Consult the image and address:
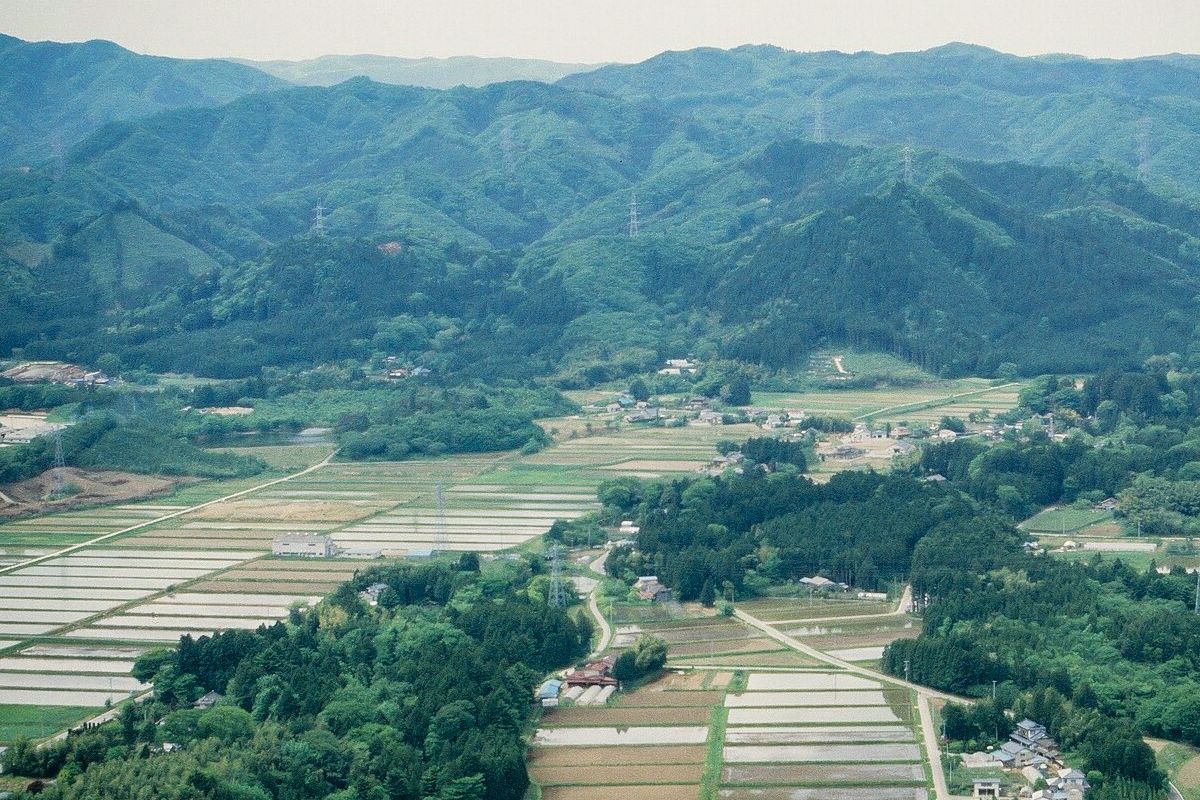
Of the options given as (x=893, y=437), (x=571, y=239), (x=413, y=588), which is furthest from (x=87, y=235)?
(x=413, y=588)

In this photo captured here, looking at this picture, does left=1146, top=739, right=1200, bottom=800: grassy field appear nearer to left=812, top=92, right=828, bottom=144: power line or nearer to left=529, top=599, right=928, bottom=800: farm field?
left=529, top=599, right=928, bottom=800: farm field

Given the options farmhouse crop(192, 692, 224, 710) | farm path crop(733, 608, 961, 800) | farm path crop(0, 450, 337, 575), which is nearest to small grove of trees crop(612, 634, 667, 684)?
farm path crop(733, 608, 961, 800)

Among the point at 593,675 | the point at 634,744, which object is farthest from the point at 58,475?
the point at 634,744

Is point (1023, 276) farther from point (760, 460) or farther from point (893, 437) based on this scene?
point (760, 460)

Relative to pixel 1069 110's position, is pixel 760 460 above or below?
below

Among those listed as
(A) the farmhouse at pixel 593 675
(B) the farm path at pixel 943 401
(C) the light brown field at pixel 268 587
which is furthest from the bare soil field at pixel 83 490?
(B) the farm path at pixel 943 401
